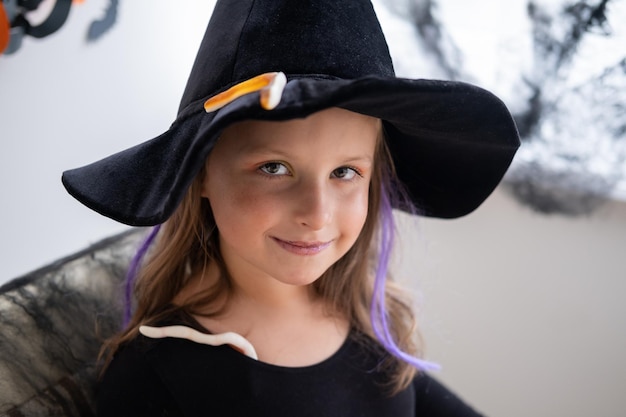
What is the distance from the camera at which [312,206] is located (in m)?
0.82

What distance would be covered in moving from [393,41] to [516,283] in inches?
21.3

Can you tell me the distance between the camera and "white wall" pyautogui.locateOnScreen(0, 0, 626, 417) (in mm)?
1013

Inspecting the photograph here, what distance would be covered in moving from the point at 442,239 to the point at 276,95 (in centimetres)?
89

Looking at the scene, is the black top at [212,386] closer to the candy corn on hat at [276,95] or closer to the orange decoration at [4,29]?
the candy corn on hat at [276,95]

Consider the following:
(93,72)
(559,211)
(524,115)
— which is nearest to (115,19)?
(93,72)

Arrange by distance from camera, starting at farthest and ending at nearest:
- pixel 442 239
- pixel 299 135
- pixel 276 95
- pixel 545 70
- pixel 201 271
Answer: pixel 442 239
pixel 545 70
pixel 201 271
pixel 299 135
pixel 276 95

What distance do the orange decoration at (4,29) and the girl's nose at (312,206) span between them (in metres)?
0.45

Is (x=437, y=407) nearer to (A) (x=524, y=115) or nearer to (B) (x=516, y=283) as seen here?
(B) (x=516, y=283)

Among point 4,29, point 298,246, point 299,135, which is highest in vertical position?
point 4,29

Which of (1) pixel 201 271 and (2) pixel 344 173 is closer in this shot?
(2) pixel 344 173

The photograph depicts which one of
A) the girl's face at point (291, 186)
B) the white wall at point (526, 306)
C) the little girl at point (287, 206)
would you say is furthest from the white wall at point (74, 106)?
the white wall at point (526, 306)

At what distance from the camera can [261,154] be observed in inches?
32.0

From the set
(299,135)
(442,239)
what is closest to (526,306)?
(442,239)

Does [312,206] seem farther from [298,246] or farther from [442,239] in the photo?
[442,239]
